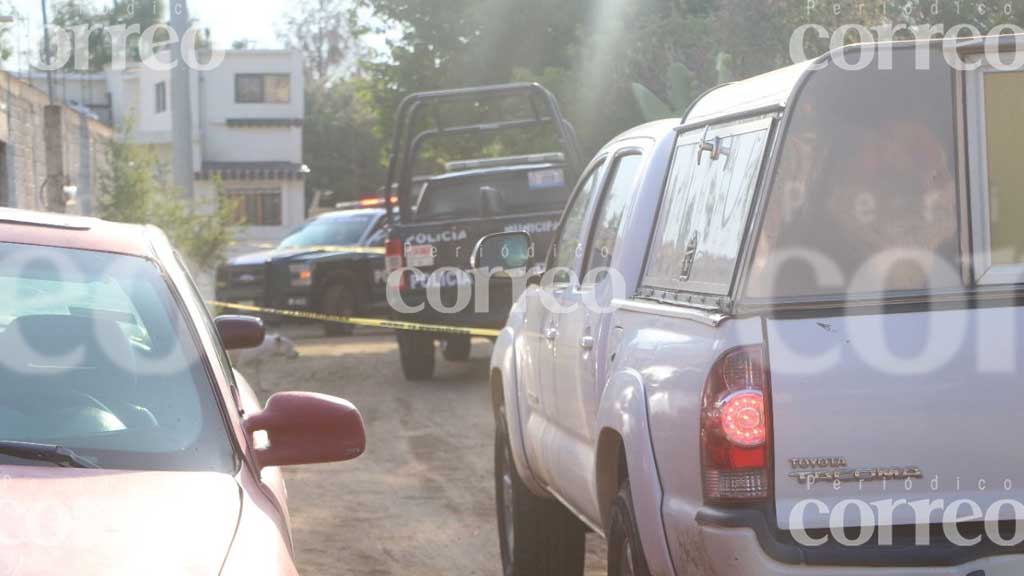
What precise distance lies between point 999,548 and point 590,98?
17.4 m

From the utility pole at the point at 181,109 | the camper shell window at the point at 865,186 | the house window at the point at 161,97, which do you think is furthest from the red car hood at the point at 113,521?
the house window at the point at 161,97

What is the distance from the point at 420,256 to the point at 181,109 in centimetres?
671

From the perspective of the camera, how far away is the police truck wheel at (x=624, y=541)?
4426 millimetres

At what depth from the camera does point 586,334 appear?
217 inches

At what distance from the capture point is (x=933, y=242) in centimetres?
402

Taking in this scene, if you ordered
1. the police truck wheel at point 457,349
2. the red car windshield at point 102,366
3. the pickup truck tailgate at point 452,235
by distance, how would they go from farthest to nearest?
the police truck wheel at point 457,349 < the pickup truck tailgate at point 452,235 < the red car windshield at point 102,366

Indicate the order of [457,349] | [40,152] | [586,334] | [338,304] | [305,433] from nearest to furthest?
[305,433] < [586,334] < [457,349] < [338,304] < [40,152]

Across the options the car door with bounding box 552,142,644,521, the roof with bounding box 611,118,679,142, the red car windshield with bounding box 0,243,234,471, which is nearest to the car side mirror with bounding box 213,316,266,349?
the car door with bounding box 552,142,644,521

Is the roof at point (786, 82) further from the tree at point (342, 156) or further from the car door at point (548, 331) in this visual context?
the tree at point (342, 156)

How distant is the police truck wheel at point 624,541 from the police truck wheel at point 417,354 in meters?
10.9

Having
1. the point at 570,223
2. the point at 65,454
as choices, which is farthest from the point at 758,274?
the point at 570,223

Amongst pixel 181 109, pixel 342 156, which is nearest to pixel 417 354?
pixel 181 109

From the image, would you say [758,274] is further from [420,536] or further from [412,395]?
[412,395]

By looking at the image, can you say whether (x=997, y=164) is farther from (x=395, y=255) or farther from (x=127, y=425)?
(x=395, y=255)
